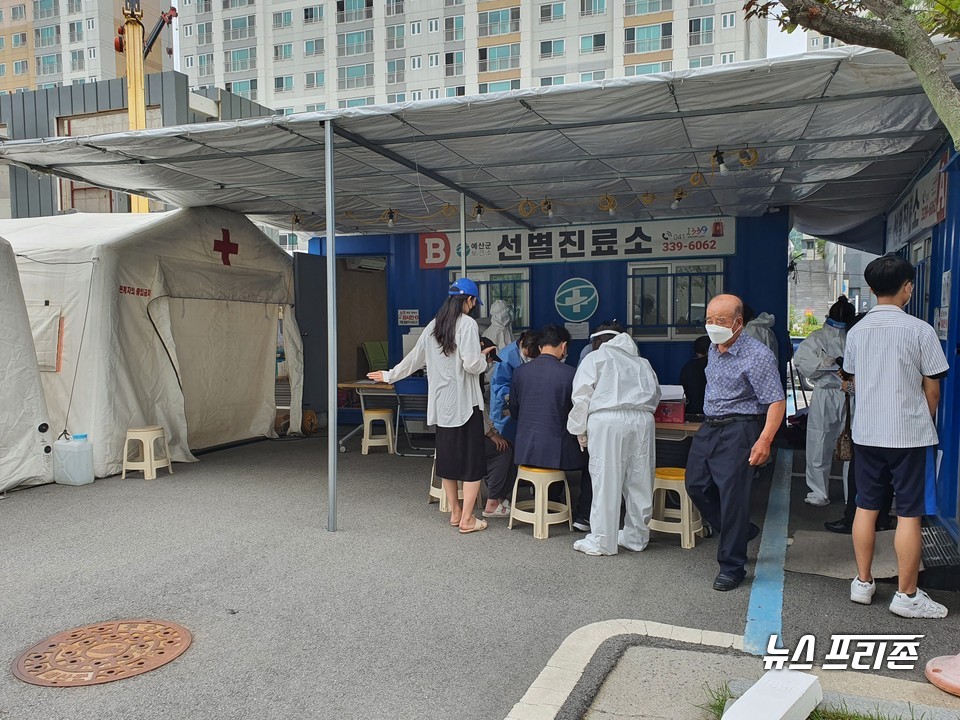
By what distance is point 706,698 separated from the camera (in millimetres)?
2777

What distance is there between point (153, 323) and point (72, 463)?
1606 mm

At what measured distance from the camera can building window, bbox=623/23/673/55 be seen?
38.0m

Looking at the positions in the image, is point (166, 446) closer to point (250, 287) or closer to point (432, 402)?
point (250, 287)

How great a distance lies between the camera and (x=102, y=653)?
10.7 feet

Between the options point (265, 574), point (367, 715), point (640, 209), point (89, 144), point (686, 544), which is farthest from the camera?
point (640, 209)

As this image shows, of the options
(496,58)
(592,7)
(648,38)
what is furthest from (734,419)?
(496,58)

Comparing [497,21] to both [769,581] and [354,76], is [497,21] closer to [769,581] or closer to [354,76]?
[354,76]

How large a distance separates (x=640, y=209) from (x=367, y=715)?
22.5 ft

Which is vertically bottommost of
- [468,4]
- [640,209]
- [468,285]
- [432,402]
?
[432,402]

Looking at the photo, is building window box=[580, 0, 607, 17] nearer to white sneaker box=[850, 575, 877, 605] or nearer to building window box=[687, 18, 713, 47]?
building window box=[687, 18, 713, 47]

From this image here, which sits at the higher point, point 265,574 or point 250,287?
point 250,287

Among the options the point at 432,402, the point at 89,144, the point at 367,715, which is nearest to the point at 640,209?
the point at 432,402

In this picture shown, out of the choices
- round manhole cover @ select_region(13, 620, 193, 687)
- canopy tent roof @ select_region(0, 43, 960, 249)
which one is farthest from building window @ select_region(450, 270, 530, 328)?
round manhole cover @ select_region(13, 620, 193, 687)

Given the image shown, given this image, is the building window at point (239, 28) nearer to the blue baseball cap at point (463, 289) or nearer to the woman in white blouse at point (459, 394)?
the blue baseball cap at point (463, 289)
